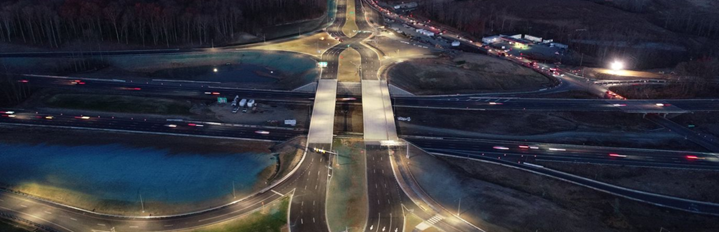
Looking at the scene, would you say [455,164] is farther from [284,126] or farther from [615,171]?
[284,126]

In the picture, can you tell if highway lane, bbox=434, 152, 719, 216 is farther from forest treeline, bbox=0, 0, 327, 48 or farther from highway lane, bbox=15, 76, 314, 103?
forest treeline, bbox=0, 0, 327, 48

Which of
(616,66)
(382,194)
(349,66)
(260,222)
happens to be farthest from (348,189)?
(616,66)

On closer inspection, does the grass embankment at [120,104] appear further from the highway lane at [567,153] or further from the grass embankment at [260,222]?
the highway lane at [567,153]

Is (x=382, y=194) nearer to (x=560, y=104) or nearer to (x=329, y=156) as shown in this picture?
(x=329, y=156)

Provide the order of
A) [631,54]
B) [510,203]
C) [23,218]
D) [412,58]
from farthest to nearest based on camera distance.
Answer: [631,54] < [412,58] < [510,203] < [23,218]

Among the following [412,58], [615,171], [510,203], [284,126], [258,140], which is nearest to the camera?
[510,203]

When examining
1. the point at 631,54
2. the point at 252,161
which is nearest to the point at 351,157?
the point at 252,161
